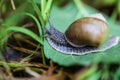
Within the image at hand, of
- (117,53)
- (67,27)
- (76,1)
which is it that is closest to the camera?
(117,53)

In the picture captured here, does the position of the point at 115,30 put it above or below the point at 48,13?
below

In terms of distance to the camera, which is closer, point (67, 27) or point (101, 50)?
point (101, 50)

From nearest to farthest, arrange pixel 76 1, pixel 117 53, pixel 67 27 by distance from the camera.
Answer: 1. pixel 117 53
2. pixel 67 27
3. pixel 76 1

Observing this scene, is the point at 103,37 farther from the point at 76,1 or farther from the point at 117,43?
the point at 76,1

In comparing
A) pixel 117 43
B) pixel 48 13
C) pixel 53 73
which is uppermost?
pixel 48 13

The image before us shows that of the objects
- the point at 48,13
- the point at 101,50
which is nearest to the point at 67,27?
the point at 48,13
